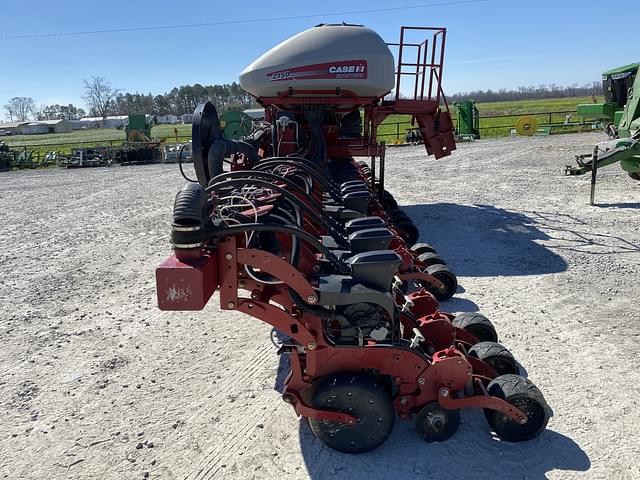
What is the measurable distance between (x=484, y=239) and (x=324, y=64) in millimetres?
→ 3316

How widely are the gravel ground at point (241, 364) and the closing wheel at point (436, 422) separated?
0.07 meters

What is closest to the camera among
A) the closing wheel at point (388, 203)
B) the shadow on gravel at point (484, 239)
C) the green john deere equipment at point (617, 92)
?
the shadow on gravel at point (484, 239)

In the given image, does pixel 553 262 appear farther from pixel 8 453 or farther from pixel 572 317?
pixel 8 453

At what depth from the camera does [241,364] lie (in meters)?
4.04

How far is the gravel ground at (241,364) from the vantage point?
2.92 metres

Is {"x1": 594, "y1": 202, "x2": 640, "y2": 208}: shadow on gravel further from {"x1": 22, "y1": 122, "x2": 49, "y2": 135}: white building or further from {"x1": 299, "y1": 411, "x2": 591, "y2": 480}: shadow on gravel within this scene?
{"x1": 22, "y1": 122, "x2": 49, "y2": 135}: white building

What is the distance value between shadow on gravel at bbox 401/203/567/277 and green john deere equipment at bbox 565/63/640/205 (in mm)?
2178

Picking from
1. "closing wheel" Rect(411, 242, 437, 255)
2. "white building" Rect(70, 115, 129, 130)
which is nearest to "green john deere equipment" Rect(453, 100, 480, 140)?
"closing wheel" Rect(411, 242, 437, 255)

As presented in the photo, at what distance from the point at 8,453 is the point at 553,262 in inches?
223

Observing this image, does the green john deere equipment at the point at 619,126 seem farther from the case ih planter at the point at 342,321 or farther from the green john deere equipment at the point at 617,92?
the case ih planter at the point at 342,321

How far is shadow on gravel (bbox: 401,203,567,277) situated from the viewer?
240 inches

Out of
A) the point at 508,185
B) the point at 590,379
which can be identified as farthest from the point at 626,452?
the point at 508,185

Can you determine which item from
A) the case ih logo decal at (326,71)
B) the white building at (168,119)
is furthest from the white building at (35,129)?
the case ih logo decal at (326,71)

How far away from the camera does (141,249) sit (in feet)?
24.1
